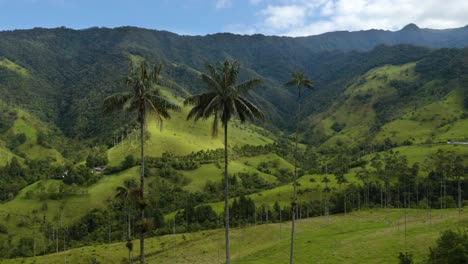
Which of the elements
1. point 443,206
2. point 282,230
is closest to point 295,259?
point 282,230

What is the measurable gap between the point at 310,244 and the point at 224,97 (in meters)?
61.0

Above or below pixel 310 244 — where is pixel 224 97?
above

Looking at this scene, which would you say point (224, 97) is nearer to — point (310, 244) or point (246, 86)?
point (246, 86)

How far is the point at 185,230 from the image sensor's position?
6314 inches

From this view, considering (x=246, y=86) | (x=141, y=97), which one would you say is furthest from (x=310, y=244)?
(x=141, y=97)

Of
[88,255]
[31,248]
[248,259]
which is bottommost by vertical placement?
[31,248]

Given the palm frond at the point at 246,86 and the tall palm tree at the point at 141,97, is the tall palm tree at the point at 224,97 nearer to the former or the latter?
the palm frond at the point at 246,86

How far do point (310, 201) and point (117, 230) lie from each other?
83127mm

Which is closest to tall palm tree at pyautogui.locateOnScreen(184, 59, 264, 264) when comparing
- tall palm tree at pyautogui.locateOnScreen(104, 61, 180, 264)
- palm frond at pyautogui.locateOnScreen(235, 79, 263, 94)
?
palm frond at pyautogui.locateOnScreen(235, 79, 263, 94)

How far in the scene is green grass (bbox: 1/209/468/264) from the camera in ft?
255

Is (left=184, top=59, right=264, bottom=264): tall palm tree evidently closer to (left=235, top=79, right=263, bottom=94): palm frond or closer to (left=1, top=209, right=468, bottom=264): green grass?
(left=235, top=79, right=263, bottom=94): palm frond

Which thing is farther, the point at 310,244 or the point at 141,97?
the point at 310,244

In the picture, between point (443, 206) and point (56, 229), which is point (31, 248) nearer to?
point (56, 229)

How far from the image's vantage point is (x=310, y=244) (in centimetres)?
9112
